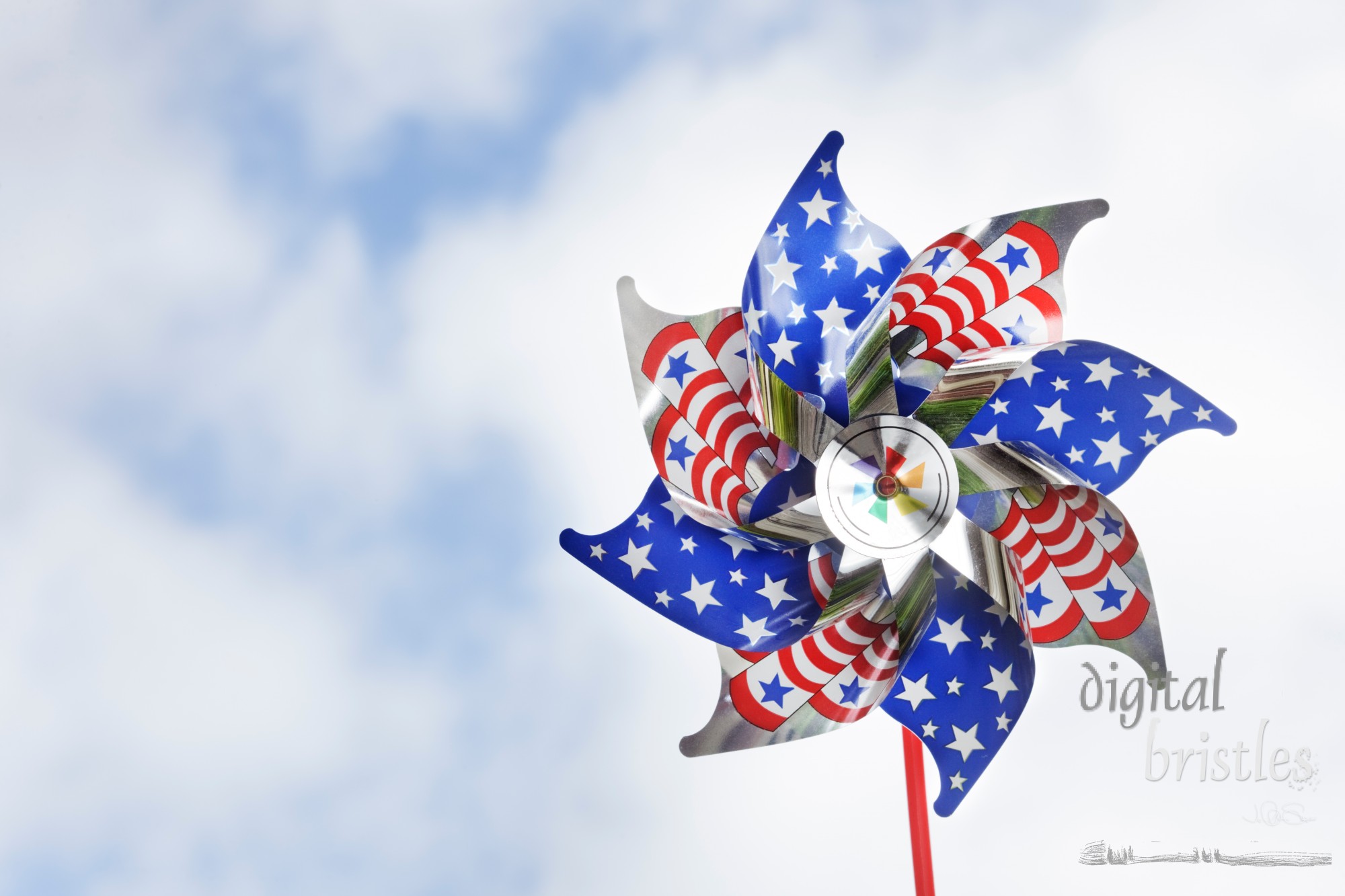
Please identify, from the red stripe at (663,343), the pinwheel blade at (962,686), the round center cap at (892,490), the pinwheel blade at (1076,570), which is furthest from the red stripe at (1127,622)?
the red stripe at (663,343)

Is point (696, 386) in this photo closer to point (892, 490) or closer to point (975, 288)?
point (892, 490)

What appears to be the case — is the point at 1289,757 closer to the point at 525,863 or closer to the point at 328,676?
the point at 525,863

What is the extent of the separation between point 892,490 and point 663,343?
0.39 meters

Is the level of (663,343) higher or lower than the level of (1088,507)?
higher

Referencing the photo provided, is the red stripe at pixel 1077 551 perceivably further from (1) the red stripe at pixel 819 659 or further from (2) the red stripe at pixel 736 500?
(2) the red stripe at pixel 736 500

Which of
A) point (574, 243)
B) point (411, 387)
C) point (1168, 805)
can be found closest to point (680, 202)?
point (574, 243)

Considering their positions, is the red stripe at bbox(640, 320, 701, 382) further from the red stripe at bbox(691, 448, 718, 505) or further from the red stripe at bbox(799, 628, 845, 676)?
the red stripe at bbox(799, 628, 845, 676)

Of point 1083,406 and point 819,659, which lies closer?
point 1083,406

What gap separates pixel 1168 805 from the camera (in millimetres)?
1962

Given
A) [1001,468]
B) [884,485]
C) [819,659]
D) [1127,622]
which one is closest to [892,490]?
[884,485]

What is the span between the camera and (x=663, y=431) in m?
1.61

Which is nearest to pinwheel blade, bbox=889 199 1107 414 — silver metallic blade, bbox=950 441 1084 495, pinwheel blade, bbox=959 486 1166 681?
silver metallic blade, bbox=950 441 1084 495

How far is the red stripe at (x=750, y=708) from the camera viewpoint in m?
1.60

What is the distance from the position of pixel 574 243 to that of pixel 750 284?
761mm
